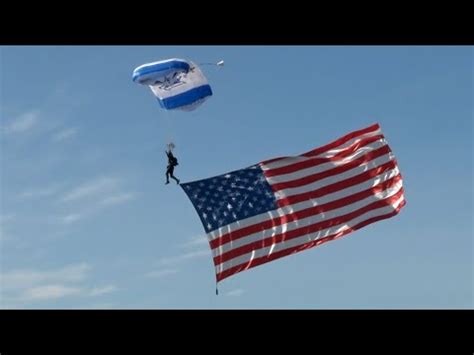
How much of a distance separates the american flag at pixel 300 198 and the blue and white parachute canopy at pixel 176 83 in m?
2.52

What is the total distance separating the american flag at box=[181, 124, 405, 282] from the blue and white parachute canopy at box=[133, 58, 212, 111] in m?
2.52

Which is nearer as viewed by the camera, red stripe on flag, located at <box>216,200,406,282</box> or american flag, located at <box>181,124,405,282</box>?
red stripe on flag, located at <box>216,200,406,282</box>

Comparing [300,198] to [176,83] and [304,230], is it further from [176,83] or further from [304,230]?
[176,83]

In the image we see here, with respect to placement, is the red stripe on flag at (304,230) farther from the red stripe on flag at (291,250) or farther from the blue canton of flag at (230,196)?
the blue canton of flag at (230,196)

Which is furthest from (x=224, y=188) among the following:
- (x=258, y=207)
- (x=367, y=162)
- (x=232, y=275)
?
(x=367, y=162)

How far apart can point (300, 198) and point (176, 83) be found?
5264 mm

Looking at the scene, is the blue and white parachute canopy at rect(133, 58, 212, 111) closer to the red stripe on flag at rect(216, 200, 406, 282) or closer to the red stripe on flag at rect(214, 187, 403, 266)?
the red stripe on flag at rect(214, 187, 403, 266)

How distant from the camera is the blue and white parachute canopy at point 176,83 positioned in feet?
86.3

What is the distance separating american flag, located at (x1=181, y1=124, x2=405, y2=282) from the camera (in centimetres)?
2619

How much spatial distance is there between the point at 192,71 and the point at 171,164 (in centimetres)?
297

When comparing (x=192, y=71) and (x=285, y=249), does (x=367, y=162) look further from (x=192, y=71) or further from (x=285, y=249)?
(x=192, y=71)

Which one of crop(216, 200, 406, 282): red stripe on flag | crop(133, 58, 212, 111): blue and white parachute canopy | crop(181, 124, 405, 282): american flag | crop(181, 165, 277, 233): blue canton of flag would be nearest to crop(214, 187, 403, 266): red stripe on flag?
crop(181, 124, 405, 282): american flag

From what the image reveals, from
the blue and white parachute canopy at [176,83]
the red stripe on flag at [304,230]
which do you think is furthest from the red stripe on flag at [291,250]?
the blue and white parachute canopy at [176,83]

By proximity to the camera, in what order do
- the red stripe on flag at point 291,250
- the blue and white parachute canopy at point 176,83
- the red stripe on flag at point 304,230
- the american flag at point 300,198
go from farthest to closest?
the blue and white parachute canopy at point 176,83
the american flag at point 300,198
the red stripe on flag at point 304,230
the red stripe on flag at point 291,250
